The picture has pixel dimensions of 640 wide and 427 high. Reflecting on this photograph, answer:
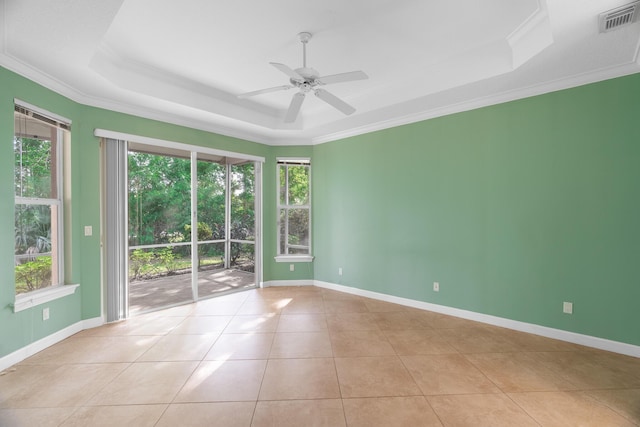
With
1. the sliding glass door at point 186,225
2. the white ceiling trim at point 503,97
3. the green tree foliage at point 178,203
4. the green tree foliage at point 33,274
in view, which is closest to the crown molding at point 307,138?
the white ceiling trim at point 503,97

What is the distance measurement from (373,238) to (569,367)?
2711 mm

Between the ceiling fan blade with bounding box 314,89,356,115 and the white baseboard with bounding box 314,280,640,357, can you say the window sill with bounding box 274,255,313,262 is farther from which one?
the ceiling fan blade with bounding box 314,89,356,115

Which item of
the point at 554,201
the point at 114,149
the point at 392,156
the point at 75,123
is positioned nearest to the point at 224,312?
the point at 114,149

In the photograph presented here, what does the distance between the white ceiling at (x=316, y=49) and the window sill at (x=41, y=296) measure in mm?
2135

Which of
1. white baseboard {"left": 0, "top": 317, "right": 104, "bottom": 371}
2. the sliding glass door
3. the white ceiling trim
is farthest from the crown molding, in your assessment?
white baseboard {"left": 0, "top": 317, "right": 104, "bottom": 371}

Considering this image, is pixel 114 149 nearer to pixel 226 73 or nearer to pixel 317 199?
pixel 226 73

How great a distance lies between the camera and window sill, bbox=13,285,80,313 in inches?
105

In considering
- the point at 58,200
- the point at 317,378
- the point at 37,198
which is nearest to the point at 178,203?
the point at 58,200

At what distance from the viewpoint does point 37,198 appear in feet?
9.80

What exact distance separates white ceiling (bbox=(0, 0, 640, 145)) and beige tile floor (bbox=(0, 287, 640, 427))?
276 centimetres

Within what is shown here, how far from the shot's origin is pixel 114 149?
12.0 ft

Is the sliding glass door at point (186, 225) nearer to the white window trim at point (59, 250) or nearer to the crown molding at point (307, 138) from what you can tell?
the crown molding at point (307, 138)

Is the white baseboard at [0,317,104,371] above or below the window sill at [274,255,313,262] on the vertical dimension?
below

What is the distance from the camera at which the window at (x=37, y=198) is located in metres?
2.79
